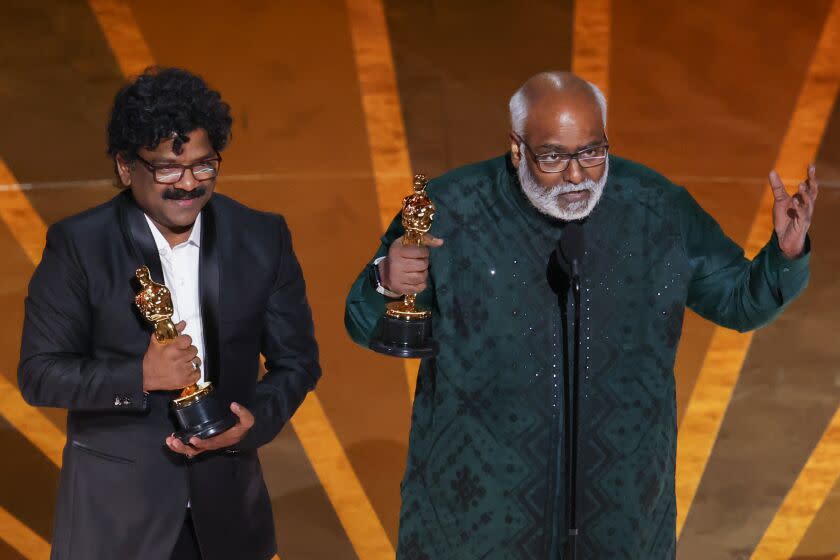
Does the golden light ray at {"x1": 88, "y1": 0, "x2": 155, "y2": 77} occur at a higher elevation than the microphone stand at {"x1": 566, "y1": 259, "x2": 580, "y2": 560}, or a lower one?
lower

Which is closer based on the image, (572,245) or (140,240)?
(572,245)

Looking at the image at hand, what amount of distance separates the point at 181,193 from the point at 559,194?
67 centimetres

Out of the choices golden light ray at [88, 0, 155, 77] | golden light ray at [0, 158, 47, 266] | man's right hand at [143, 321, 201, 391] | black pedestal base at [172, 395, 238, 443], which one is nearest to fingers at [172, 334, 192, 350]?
man's right hand at [143, 321, 201, 391]

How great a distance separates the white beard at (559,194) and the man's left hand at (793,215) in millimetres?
315

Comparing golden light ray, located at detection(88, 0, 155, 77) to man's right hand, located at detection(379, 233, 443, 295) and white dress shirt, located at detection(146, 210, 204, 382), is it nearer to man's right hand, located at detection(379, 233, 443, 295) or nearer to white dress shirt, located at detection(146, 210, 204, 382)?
white dress shirt, located at detection(146, 210, 204, 382)

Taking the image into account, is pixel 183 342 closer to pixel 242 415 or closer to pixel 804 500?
pixel 242 415

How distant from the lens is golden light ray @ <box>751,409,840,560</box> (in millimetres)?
3912

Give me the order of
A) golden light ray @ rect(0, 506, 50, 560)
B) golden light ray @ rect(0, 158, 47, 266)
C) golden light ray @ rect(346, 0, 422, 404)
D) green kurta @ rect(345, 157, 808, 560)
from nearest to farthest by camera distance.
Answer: green kurta @ rect(345, 157, 808, 560) → golden light ray @ rect(0, 506, 50, 560) → golden light ray @ rect(0, 158, 47, 266) → golden light ray @ rect(346, 0, 422, 404)

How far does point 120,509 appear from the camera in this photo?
2.54 meters

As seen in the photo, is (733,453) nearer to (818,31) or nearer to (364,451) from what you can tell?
(364,451)

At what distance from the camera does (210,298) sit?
8.38ft

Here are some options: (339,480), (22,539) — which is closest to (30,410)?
(22,539)

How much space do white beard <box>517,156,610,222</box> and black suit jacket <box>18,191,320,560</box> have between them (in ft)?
1.60

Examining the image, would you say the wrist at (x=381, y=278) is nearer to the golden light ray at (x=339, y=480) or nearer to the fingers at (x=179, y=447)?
the fingers at (x=179, y=447)
